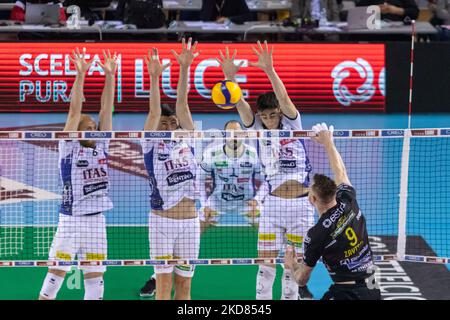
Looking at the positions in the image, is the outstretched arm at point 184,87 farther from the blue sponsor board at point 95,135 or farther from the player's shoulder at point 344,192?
the player's shoulder at point 344,192

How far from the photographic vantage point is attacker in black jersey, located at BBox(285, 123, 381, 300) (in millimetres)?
7945

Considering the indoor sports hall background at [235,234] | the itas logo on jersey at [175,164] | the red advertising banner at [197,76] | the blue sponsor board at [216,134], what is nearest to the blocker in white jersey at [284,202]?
the blue sponsor board at [216,134]

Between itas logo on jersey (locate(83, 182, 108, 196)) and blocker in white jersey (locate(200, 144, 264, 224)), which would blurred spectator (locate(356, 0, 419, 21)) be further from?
itas logo on jersey (locate(83, 182, 108, 196))

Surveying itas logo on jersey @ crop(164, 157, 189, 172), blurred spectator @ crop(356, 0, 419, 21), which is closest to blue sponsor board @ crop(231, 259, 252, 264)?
itas logo on jersey @ crop(164, 157, 189, 172)

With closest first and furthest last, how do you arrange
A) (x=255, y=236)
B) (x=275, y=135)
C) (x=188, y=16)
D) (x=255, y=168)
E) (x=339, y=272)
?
(x=339, y=272) < (x=275, y=135) < (x=255, y=168) < (x=255, y=236) < (x=188, y=16)

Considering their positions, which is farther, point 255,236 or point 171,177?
point 255,236

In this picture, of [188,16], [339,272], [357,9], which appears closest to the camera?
[339,272]

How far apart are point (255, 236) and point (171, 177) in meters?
4.04

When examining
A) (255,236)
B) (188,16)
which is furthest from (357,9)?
(255,236)

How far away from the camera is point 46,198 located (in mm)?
14953

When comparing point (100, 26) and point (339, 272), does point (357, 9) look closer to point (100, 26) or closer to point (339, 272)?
point (100, 26)

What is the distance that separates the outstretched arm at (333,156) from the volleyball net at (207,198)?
0.34m

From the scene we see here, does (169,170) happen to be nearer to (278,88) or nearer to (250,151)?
(278,88)

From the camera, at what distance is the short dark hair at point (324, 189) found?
26.3ft
